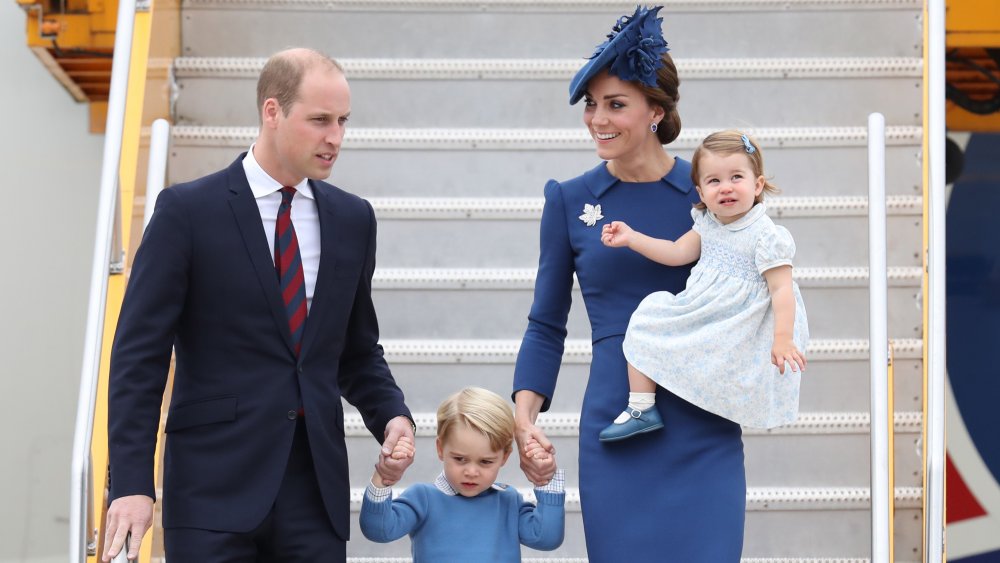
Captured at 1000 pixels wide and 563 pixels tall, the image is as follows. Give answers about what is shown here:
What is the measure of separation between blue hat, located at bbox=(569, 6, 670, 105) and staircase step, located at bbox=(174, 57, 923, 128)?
6.50 feet

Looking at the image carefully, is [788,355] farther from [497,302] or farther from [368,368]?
[497,302]

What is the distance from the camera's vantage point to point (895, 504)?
3803 millimetres

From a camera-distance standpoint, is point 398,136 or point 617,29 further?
point 398,136

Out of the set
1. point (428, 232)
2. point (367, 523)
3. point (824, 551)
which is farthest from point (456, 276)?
point (367, 523)

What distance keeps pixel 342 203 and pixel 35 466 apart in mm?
3811

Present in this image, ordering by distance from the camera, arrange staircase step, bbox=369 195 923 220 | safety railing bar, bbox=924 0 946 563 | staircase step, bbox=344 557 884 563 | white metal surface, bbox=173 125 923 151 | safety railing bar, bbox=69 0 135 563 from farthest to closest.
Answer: white metal surface, bbox=173 125 923 151 < staircase step, bbox=369 195 923 220 < staircase step, bbox=344 557 884 563 < safety railing bar, bbox=924 0 946 563 < safety railing bar, bbox=69 0 135 563

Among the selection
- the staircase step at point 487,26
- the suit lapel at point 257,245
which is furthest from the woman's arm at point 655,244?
the staircase step at point 487,26

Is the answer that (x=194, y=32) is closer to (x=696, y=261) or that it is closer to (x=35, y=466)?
(x=35, y=466)

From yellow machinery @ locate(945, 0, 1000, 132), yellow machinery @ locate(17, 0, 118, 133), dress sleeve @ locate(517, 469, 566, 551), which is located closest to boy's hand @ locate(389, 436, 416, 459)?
dress sleeve @ locate(517, 469, 566, 551)

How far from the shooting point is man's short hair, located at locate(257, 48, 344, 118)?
224 cm

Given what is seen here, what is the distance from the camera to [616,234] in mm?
2365

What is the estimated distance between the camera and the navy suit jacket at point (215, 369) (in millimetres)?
2154

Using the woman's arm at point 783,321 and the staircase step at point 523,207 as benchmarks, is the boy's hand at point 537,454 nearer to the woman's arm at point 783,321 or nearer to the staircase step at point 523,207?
the woman's arm at point 783,321

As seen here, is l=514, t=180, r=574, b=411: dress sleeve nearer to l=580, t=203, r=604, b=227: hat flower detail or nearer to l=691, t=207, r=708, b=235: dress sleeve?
l=580, t=203, r=604, b=227: hat flower detail
